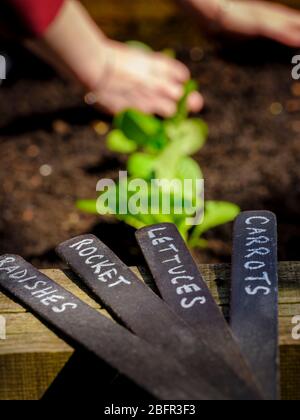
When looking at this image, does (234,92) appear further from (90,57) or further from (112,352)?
(112,352)

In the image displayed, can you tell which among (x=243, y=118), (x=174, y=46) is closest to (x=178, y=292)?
(x=243, y=118)

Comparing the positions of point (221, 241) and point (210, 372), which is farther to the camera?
point (221, 241)

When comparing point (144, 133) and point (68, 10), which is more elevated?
point (68, 10)

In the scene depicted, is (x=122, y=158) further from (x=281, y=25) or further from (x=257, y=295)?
(x=257, y=295)

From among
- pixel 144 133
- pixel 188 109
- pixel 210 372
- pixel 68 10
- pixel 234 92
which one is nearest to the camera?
pixel 210 372

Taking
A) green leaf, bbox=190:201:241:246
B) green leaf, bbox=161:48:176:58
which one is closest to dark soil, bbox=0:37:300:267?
green leaf, bbox=161:48:176:58

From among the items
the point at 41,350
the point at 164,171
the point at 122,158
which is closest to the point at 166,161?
the point at 164,171

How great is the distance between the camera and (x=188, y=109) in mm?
2291

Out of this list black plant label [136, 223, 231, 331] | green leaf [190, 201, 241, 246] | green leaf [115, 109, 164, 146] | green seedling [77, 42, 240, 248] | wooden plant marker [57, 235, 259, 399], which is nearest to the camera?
wooden plant marker [57, 235, 259, 399]

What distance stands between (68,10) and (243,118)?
2.14 ft

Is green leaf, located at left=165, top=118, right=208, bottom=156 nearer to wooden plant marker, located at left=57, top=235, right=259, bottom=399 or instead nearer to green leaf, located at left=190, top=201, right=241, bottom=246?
green leaf, located at left=190, top=201, right=241, bottom=246

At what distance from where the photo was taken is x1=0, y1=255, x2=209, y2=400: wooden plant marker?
0.81 m

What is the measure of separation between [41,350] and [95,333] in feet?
0.28

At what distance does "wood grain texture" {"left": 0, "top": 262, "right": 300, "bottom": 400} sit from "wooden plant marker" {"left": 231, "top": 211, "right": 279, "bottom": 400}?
0.04 metres
